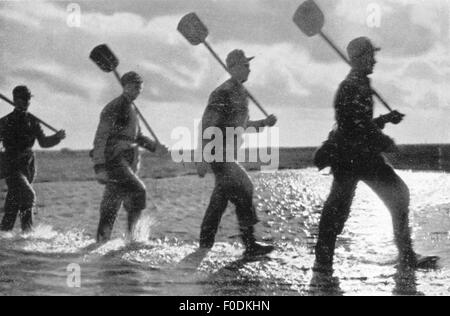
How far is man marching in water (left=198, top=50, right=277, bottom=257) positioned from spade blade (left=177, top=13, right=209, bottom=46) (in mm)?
552

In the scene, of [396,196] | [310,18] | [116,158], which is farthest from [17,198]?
[396,196]

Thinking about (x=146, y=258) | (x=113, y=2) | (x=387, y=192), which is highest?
(x=113, y=2)

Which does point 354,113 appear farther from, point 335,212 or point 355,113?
point 335,212

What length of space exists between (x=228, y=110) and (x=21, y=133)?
8.89 feet

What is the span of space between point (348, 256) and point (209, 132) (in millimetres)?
1876

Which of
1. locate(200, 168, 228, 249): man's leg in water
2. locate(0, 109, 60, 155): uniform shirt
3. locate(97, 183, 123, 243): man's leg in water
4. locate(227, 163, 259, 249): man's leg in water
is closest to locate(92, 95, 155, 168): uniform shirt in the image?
locate(97, 183, 123, 243): man's leg in water

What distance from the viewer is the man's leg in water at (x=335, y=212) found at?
5.91 m

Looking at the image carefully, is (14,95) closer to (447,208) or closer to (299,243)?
(299,243)

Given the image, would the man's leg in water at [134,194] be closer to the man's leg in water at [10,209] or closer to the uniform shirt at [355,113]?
the man's leg in water at [10,209]

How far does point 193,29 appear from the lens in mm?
6977

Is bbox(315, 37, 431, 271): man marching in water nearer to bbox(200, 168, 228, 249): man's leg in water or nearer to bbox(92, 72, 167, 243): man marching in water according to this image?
bbox(200, 168, 228, 249): man's leg in water

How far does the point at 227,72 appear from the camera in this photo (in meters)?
6.78

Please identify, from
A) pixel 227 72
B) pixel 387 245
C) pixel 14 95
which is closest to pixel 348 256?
pixel 387 245

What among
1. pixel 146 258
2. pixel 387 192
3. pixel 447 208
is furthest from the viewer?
pixel 447 208
